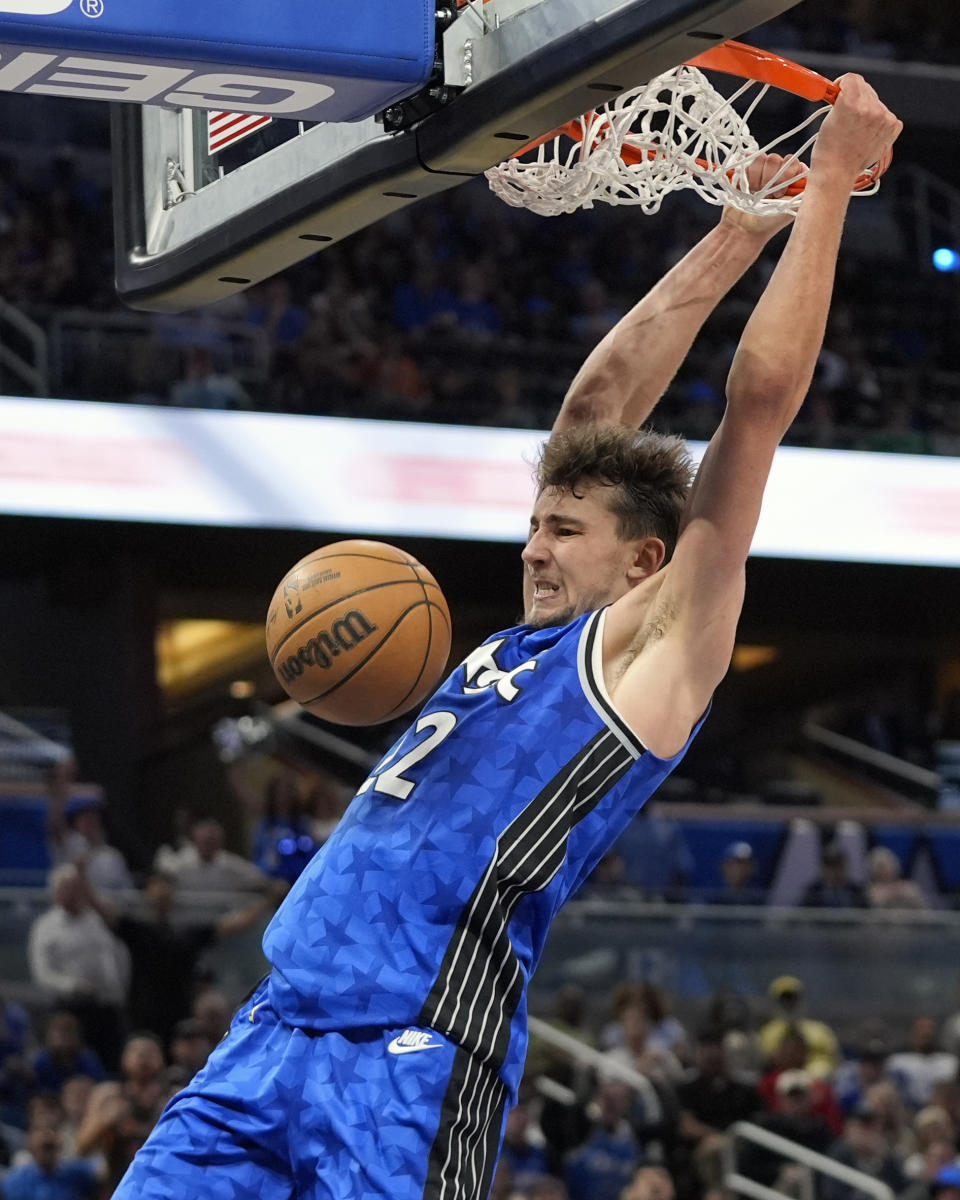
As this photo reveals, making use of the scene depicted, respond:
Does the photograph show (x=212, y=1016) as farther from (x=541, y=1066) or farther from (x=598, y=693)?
(x=598, y=693)

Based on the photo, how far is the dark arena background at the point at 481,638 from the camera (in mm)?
8961

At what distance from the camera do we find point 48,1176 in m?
7.69

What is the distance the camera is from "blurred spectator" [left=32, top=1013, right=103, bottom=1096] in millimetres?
8539

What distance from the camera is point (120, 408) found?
1152 cm

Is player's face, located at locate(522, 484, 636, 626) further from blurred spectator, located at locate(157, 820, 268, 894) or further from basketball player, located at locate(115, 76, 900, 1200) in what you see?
blurred spectator, located at locate(157, 820, 268, 894)

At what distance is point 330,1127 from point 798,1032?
715 cm

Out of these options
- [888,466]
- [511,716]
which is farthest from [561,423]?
[888,466]

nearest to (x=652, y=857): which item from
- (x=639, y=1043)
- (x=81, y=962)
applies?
(x=639, y=1043)

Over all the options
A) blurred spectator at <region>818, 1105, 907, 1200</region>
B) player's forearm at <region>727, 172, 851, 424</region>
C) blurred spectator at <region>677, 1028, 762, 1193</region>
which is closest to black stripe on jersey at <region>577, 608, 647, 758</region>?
player's forearm at <region>727, 172, 851, 424</region>

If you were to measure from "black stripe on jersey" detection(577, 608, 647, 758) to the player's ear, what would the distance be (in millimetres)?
218

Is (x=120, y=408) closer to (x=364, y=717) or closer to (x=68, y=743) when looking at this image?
(x=68, y=743)

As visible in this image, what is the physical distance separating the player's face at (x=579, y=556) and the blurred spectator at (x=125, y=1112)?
496 centimetres

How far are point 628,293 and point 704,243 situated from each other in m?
11.1

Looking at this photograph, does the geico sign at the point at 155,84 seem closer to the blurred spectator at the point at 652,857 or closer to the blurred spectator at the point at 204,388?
the blurred spectator at the point at 652,857
